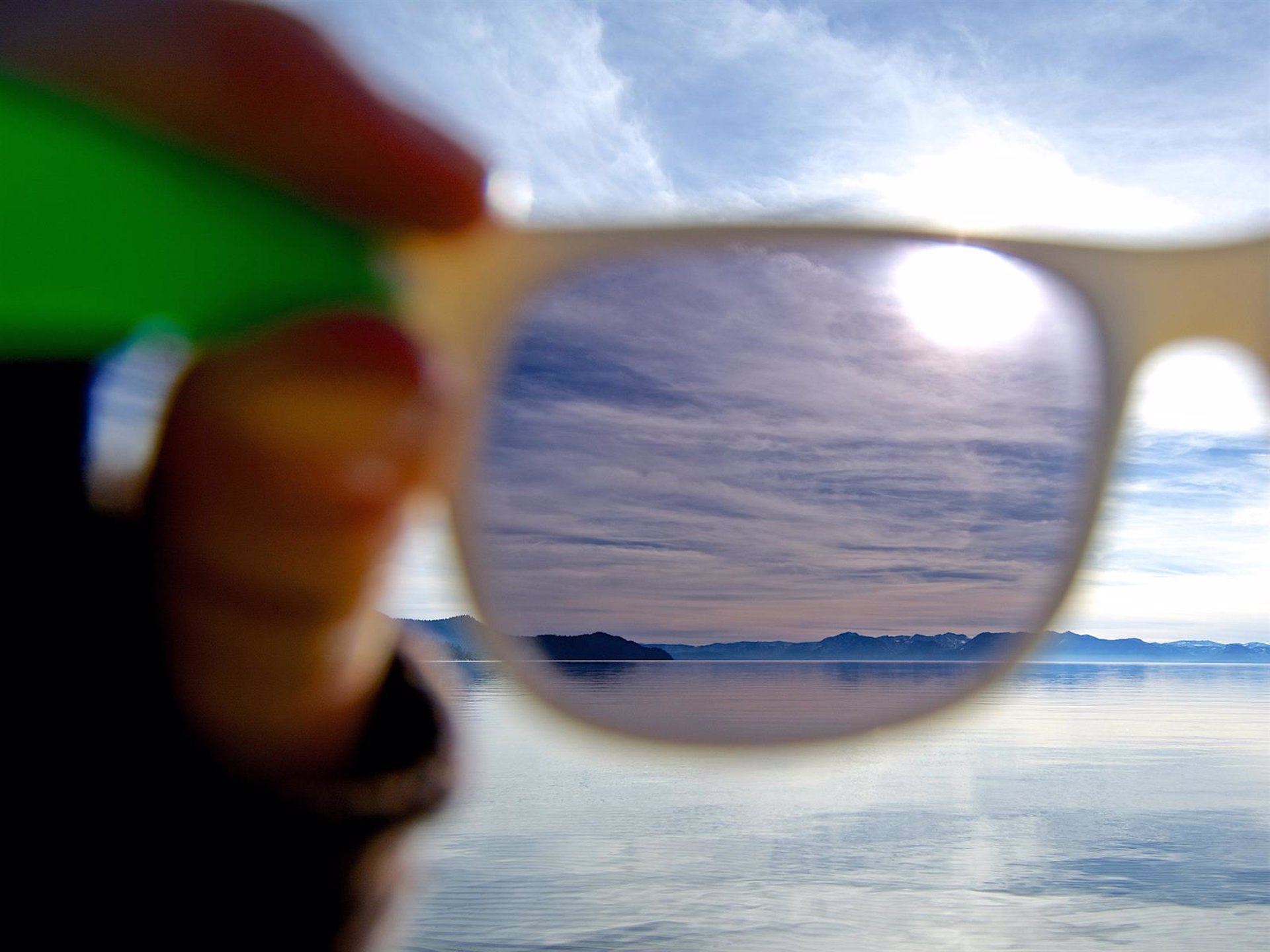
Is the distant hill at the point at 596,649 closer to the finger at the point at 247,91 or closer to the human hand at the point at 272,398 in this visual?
the human hand at the point at 272,398

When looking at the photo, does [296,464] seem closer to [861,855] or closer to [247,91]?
[247,91]

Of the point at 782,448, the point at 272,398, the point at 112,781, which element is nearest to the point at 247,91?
the point at 272,398

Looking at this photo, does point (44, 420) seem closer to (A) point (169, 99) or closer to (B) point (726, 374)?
(A) point (169, 99)

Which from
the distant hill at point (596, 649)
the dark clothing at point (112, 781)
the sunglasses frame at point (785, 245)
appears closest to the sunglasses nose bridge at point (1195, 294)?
the sunglasses frame at point (785, 245)

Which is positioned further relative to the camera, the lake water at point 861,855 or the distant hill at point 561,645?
the lake water at point 861,855

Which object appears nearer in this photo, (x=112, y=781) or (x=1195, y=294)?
(x=112, y=781)

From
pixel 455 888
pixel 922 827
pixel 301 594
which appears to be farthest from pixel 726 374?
pixel 922 827

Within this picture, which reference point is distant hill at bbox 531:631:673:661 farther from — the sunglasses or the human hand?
the human hand
